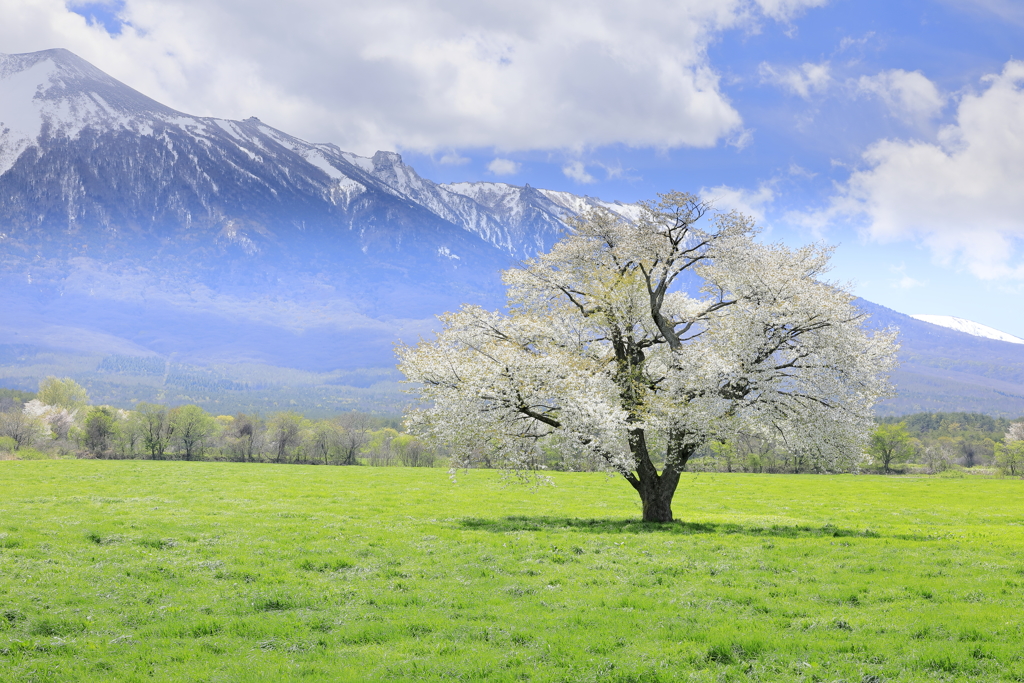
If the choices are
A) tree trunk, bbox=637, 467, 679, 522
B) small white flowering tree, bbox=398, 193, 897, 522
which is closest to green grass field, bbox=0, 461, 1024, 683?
tree trunk, bbox=637, 467, 679, 522

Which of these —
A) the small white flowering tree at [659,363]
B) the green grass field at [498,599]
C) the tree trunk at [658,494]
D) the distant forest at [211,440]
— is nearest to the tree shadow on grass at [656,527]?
the green grass field at [498,599]

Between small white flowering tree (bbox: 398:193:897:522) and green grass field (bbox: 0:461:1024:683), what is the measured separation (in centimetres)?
368

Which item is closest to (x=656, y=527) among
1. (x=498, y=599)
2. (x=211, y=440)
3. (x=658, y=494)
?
(x=658, y=494)

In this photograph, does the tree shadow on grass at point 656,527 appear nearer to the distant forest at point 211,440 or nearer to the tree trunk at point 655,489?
the tree trunk at point 655,489

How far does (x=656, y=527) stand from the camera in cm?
2430

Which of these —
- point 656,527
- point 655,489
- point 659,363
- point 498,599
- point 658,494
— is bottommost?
point 656,527

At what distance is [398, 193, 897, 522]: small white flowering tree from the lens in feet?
76.1

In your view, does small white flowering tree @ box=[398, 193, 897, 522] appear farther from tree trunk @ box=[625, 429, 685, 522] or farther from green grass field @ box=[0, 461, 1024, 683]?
green grass field @ box=[0, 461, 1024, 683]

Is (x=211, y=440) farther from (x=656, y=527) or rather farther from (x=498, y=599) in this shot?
(x=498, y=599)

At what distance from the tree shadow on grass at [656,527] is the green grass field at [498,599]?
0.58 feet

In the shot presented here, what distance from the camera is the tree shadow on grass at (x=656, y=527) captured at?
23.4 meters

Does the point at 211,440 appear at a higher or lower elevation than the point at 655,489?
lower

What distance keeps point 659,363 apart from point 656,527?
712cm

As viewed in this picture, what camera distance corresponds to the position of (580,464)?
23.6 metres
